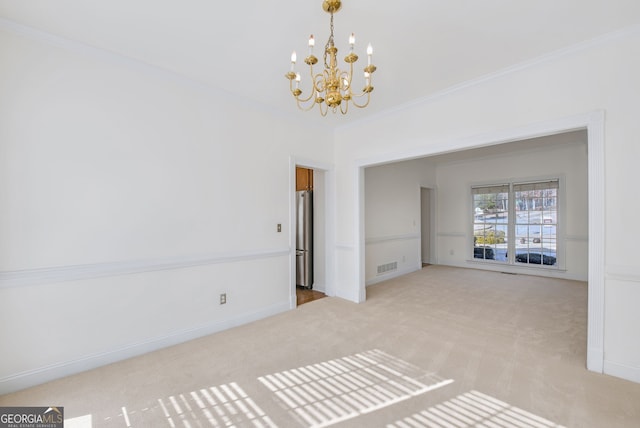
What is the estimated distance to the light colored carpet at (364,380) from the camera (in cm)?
187

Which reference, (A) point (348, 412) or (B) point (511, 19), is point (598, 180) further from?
(A) point (348, 412)

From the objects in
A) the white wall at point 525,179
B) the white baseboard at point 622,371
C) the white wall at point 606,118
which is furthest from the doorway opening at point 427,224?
the white baseboard at point 622,371

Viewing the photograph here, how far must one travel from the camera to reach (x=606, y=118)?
2.34 meters

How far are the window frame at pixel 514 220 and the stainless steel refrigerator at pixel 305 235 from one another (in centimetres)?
438

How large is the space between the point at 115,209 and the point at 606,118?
4283 mm

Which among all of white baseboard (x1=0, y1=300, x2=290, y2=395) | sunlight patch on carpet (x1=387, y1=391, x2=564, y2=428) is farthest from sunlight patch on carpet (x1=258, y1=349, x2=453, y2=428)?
white baseboard (x1=0, y1=300, x2=290, y2=395)

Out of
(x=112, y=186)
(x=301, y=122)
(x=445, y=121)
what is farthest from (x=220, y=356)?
(x=445, y=121)

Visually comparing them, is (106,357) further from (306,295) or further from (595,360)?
(595,360)

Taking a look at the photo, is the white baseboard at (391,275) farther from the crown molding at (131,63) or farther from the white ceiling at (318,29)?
the white ceiling at (318,29)

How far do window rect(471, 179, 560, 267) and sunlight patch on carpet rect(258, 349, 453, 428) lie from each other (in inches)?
213

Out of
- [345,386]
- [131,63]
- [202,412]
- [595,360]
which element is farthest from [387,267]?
[131,63]

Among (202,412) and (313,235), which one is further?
(313,235)

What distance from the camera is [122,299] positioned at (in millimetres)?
2602

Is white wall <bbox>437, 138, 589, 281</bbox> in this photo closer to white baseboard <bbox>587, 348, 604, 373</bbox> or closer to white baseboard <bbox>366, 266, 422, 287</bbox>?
white baseboard <bbox>366, 266, 422, 287</bbox>
